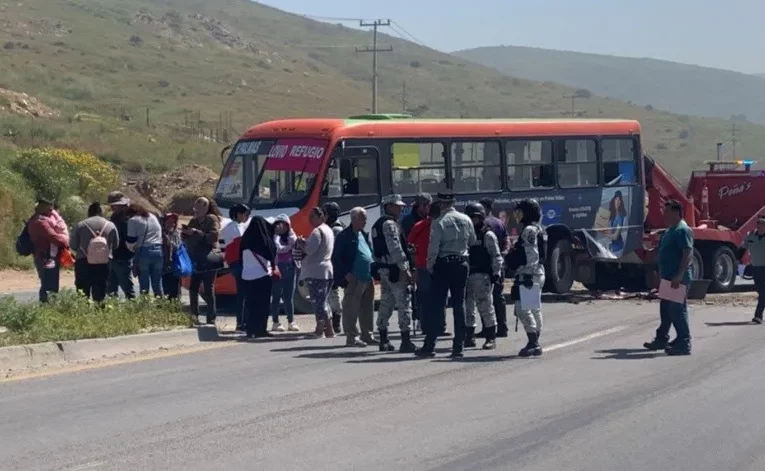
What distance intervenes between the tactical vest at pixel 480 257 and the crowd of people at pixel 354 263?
0.4 inches

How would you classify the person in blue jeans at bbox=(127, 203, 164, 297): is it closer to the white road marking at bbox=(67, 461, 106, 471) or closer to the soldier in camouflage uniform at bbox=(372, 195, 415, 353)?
the soldier in camouflage uniform at bbox=(372, 195, 415, 353)

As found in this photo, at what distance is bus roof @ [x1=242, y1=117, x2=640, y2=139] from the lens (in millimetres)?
18828

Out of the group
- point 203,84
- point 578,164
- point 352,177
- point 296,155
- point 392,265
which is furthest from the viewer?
point 203,84

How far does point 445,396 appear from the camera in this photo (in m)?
11.2

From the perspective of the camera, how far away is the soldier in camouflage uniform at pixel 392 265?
13.5m

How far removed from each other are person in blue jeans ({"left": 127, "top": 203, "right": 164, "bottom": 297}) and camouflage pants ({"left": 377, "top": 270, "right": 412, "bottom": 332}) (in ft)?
11.4

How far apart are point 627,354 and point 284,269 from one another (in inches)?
165

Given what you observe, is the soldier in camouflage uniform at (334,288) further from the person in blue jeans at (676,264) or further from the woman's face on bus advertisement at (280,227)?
the person in blue jeans at (676,264)

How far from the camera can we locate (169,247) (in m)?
16.1

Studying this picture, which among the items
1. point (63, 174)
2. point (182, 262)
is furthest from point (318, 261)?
point (63, 174)

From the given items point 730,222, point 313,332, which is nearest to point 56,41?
point 730,222

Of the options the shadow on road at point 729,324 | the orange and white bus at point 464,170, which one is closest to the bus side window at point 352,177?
the orange and white bus at point 464,170

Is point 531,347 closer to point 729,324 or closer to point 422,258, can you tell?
point 422,258

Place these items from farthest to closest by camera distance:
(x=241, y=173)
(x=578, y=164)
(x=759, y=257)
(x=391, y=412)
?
→ (x=578, y=164), (x=241, y=173), (x=759, y=257), (x=391, y=412)
